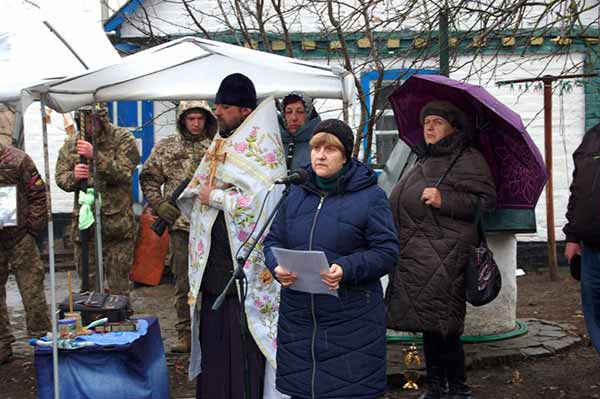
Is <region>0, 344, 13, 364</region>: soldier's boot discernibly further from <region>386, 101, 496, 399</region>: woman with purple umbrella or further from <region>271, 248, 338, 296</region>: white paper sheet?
<region>271, 248, 338, 296</region>: white paper sheet

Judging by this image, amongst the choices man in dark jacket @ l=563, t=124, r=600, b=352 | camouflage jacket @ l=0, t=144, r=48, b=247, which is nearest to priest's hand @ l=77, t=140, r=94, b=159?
camouflage jacket @ l=0, t=144, r=48, b=247

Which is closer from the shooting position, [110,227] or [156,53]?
[156,53]

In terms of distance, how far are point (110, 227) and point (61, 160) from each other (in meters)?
0.68

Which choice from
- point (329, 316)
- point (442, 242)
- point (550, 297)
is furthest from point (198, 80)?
point (550, 297)

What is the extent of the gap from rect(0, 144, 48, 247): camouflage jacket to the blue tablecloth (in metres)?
2.53

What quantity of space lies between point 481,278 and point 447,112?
1.02 metres

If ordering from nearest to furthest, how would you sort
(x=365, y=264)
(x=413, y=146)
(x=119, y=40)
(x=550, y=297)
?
(x=365, y=264) → (x=413, y=146) → (x=550, y=297) → (x=119, y=40)

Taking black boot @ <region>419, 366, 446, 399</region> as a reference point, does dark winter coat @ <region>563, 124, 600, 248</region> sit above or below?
above

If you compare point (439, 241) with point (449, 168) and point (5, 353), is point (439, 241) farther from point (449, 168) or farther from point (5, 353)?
point (5, 353)

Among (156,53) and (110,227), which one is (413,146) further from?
(110,227)

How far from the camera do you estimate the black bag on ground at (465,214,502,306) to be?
5340 millimetres

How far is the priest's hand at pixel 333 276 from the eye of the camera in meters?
4.18

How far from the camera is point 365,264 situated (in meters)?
4.30

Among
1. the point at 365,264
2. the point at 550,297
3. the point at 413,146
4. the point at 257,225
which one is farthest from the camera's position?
the point at 550,297
